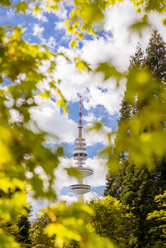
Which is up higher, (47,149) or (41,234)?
(41,234)

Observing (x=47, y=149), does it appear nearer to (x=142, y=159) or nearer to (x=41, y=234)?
(x=142, y=159)

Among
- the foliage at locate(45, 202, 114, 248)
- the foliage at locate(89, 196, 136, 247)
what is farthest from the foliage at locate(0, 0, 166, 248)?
the foliage at locate(89, 196, 136, 247)

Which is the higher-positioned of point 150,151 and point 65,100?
point 65,100

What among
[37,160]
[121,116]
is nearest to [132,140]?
[37,160]

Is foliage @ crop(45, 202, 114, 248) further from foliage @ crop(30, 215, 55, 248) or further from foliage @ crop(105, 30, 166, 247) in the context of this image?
foliage @ crop(30, 215, 55, 248)

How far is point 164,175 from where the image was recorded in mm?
20422

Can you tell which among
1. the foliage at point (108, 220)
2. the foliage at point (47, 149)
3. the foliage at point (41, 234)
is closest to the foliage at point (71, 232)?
the foliage at point (47, 149)

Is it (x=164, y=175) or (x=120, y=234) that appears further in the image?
(x=164, y=175)

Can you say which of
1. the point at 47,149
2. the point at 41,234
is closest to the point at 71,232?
the point at 47,149

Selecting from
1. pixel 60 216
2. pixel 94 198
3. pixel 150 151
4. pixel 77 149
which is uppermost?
pixel 77 149

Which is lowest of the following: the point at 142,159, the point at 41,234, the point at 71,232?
the point at 71,232

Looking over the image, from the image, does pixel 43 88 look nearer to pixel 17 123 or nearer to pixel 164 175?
pixel 17 123

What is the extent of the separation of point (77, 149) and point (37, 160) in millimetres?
52178

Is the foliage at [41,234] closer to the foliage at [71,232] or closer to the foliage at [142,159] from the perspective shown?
the foliage at [142,159]
